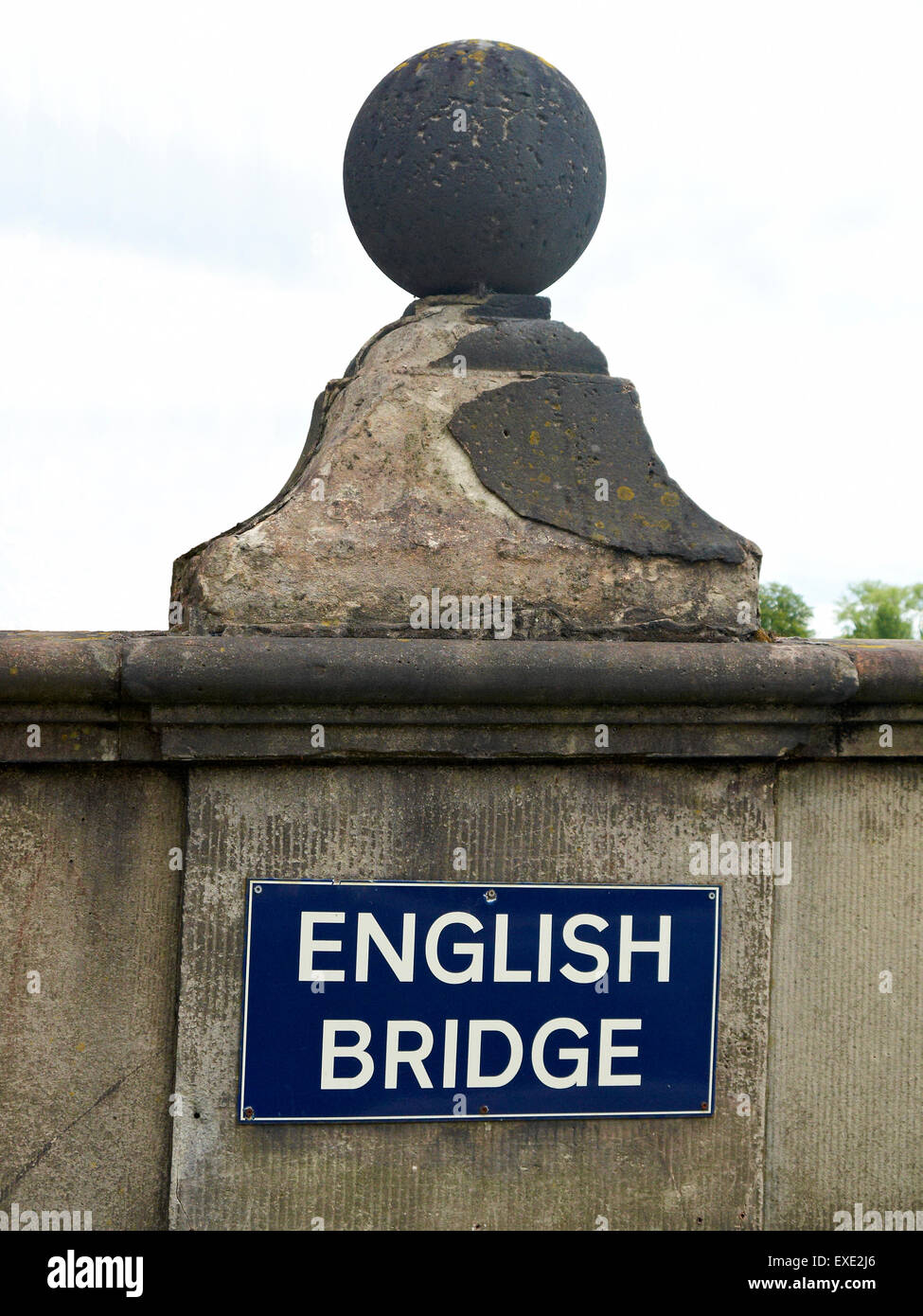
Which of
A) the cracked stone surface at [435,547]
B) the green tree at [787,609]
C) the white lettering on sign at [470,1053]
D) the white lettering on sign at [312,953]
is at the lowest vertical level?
the white lettering on sign at [470,1053]

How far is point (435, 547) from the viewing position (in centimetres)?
267

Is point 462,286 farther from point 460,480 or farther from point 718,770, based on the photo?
point 718,770

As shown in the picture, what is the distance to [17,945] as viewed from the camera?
99.0 inches

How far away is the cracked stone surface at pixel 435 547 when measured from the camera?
103 inches

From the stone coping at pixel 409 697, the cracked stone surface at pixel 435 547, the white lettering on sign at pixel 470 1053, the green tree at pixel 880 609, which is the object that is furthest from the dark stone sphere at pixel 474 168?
the green tree at pixel 880 609

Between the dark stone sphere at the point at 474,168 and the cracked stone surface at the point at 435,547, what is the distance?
18 centimetres

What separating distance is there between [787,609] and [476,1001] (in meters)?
16.6

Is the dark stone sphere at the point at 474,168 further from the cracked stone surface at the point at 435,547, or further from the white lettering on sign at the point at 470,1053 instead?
the white lettering on sign at the point at 470,1053

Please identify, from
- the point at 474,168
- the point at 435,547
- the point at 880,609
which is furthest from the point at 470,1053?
the point at 880,609

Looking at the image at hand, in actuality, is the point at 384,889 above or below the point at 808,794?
below

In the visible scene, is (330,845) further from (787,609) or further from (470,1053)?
(787,609)

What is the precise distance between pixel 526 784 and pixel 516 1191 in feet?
2.78

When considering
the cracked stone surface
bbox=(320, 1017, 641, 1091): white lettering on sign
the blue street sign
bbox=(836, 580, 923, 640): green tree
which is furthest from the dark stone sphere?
bbox=(836, 580, 923, 640): green tree

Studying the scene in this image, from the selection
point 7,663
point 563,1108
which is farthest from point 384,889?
point 7,663
